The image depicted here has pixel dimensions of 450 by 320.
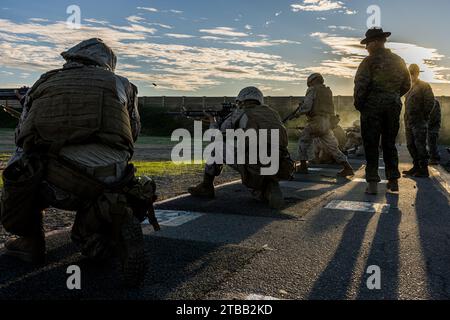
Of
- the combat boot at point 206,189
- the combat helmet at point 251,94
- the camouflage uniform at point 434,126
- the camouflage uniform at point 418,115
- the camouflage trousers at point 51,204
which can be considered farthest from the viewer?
the camouflage uniform at point 434,126

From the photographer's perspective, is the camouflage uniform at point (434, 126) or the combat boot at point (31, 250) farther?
the camouflage uniform at point (434, 126)

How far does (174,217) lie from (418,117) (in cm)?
760

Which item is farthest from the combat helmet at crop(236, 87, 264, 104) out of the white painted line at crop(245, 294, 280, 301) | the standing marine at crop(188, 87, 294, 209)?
the white painted line at crop(245, 294, 280, 301)

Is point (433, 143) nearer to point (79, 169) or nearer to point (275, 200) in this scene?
point (275, 200)

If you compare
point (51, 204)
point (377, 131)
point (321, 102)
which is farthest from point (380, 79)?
point (51, 204)

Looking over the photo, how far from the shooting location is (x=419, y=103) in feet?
35.1

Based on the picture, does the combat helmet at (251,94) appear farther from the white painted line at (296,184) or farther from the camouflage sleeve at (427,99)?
the camouflage sleeve at (427,99)

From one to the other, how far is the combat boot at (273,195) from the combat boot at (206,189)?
2.80ft

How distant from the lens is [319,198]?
6941 millimetres

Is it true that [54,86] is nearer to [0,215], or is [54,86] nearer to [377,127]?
[0,215]

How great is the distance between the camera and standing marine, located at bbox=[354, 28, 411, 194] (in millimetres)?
7207

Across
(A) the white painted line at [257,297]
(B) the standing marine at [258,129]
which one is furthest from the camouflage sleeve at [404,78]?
(A) the white painted line at [257,297]

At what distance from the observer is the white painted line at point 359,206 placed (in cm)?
599

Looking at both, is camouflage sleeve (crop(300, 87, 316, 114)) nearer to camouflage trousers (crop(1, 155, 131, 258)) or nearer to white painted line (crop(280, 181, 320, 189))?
white painted line (crop(280, 181, 320, 189))
